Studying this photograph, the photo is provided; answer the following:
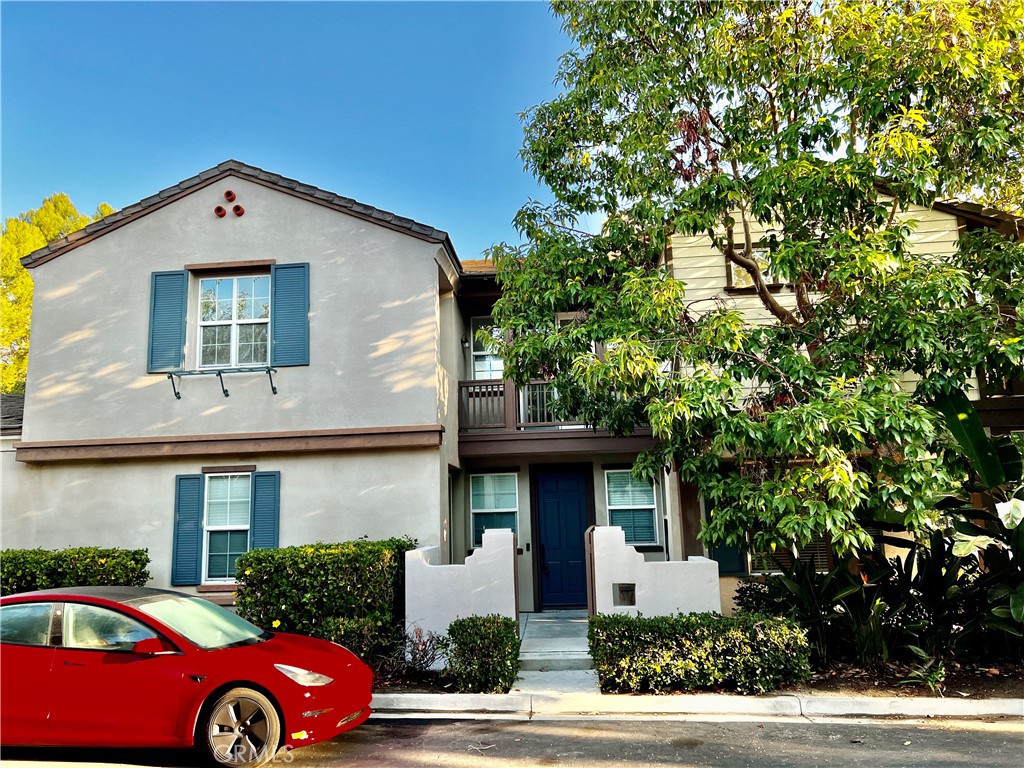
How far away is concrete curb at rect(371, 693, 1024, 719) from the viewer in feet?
24.8

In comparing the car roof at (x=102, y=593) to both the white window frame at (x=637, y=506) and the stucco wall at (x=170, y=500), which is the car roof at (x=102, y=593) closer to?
the stucco wall at (x=170, y=500)

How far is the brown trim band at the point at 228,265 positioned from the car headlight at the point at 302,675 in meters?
7.58

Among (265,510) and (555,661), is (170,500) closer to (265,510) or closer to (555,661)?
(265,510)

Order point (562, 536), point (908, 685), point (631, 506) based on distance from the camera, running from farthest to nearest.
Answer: point (562, 536)
point (631, 506)
point (908, 685)

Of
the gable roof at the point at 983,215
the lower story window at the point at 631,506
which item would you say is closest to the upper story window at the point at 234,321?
the lower story window at the point at 631,506

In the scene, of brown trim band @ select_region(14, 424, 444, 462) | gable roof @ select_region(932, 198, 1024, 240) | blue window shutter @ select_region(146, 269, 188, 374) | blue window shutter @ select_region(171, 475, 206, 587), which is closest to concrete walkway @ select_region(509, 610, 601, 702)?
brown trim band @ select_region(14, 424, 444, 462)

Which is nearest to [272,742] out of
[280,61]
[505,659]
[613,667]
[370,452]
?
[505,659]

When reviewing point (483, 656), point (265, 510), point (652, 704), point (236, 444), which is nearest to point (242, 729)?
point (483, 656)

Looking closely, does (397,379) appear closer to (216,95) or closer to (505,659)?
(505,659)

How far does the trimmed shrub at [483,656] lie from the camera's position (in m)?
8.28

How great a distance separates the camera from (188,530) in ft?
37.3

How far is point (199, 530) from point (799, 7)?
461 inches

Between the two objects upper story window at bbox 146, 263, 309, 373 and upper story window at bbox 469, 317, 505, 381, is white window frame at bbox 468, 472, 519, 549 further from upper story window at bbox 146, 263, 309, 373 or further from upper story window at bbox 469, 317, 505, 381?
upper story window at bbox 146, 263, 309, 373

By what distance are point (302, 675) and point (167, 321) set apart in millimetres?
7751
